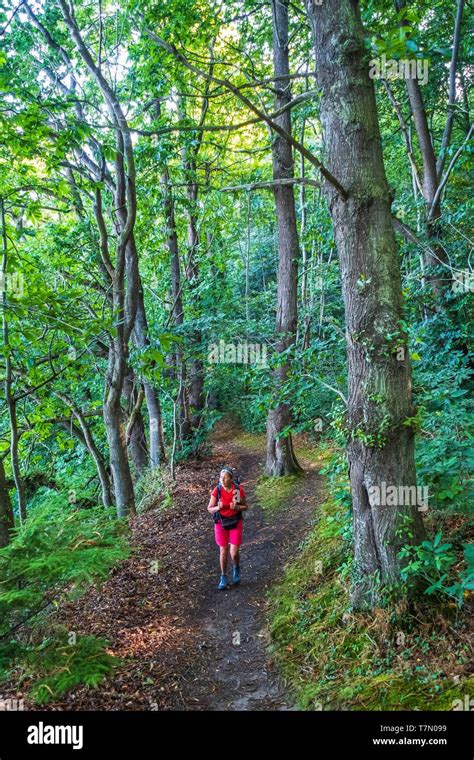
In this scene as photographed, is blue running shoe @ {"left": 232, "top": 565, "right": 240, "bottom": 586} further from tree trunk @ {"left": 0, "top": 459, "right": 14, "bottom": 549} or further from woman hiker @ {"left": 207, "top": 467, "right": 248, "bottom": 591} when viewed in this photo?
tree trunk @ {"left": 0, "top": 459, "right": 14, "bottom": 549}

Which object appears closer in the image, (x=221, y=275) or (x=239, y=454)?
(x=221, y=275)

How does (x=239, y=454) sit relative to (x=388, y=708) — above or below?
above

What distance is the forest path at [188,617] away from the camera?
394 cm

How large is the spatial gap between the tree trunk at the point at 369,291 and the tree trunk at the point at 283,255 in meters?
4.85

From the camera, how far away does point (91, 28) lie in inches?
338

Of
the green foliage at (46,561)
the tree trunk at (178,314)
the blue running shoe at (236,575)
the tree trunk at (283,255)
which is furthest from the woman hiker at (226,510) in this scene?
the tree trunk at (178,314)

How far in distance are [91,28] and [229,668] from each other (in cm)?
Result: 1065

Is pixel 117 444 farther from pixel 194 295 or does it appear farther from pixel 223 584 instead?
pixel 194 295

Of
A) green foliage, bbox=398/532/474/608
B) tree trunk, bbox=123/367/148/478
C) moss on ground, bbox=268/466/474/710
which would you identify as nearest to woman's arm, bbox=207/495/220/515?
moss on ground, bbox=268/466/474/710

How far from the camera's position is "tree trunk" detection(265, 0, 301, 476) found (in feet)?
29.3

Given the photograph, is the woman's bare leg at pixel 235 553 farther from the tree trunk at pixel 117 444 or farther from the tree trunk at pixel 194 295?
the tree trunk at pixel 194 295

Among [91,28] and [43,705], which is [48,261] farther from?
[43,705]

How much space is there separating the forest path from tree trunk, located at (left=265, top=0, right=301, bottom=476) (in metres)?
0.95
